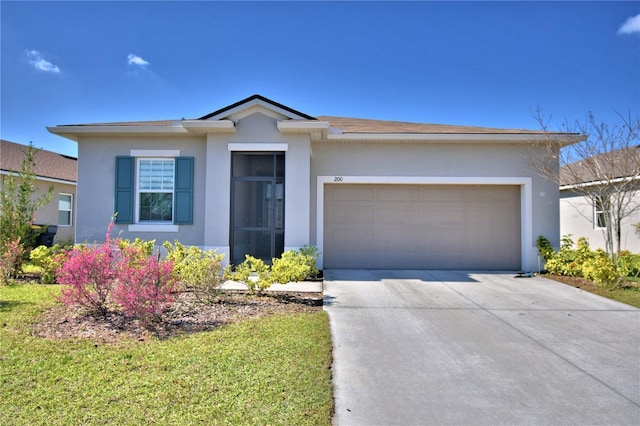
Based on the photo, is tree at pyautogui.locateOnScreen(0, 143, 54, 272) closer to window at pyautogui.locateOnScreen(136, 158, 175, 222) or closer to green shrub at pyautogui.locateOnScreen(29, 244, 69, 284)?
green shrub at pyautogui.locateOnScreen(29, 244, 69, 284)

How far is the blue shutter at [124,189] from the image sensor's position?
32.4ft

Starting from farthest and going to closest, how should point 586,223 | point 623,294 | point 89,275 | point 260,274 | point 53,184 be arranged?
1. point 586,223
2. point 53,184
3. point 623,294
4. point 260,274
5. point 89,275

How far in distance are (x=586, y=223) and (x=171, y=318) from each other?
56.4 ft

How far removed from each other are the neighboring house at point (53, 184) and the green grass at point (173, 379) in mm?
11851

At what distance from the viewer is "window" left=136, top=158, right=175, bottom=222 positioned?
10.0 meters

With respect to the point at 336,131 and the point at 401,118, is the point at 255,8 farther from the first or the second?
the point at 401,118

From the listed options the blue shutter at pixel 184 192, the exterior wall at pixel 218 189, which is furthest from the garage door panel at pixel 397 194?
the blue shutter at pixel 184 192

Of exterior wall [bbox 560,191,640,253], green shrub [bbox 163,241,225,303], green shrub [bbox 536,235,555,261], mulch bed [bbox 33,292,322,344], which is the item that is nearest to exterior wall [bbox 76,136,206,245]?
mulch bed [bbox 33,292,322,344]

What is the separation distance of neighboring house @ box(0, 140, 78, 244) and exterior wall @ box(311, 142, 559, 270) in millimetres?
10889

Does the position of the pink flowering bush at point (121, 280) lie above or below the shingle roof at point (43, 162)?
below

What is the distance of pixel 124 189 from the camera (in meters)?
9.92

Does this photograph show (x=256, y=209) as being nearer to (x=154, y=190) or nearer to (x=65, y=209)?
(x=154, y=190)

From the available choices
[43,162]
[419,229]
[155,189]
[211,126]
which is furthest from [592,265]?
[43,162]

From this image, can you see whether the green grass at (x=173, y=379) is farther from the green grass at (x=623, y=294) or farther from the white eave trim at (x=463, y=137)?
the white eave trim at (x=463, y=137)
